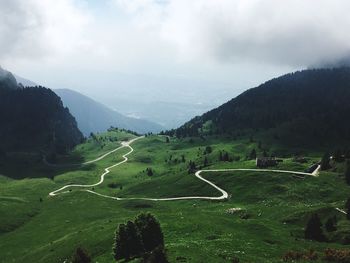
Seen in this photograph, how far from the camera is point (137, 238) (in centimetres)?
6631

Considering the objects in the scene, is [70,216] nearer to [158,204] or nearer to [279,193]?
[158,204]

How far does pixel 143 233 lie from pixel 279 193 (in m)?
77.2

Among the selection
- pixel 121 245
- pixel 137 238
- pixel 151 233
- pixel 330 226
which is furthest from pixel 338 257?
pixel 121 245

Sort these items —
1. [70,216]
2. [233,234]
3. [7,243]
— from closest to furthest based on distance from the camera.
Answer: [233,234]
[7,243]
[70,216]

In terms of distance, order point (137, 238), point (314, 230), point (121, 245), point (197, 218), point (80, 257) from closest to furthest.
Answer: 1. point (121, 245)
2. point (137, 238)
3. point (80, 257)
4. point (314, 230)
5. point (197, 218)

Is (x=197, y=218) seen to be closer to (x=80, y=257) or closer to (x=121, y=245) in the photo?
(x=121, y=245)

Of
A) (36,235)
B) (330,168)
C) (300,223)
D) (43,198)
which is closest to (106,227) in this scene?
(36,235)

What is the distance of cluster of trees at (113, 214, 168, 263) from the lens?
65438 millimetres

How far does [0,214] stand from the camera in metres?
156

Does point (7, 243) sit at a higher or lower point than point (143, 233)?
lower

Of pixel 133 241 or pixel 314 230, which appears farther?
pixel 314 230

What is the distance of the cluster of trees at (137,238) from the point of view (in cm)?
6544

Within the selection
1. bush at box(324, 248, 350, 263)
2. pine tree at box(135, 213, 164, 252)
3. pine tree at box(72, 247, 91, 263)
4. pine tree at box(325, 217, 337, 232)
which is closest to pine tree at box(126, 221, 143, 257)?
pine tree at box(135, 213, 164, 252)

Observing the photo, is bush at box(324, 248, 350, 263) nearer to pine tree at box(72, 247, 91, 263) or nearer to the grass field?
the grass field
